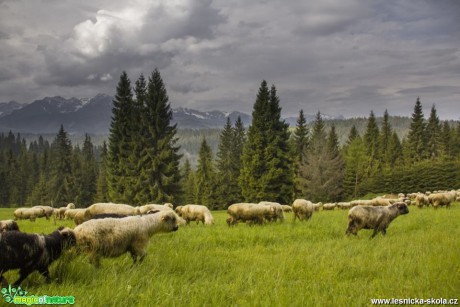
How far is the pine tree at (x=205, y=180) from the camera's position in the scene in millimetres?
71488

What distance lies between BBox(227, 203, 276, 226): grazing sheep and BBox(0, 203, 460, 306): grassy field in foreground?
322 inches

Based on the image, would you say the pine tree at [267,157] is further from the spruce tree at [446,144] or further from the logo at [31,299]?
the spruce tree at [446,144]

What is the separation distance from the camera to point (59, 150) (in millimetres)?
73062

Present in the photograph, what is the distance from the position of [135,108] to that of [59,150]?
32.9 m

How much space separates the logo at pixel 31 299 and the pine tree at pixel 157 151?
40.3m

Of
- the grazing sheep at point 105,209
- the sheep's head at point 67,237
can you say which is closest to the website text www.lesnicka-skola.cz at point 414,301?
the sheep's head at point 67,237

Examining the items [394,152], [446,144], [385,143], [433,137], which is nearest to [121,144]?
[394,152]

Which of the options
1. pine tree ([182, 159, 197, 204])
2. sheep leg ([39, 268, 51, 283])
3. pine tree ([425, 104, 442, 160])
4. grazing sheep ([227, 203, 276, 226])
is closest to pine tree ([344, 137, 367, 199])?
pine tree ([425, 104, 442, 160])

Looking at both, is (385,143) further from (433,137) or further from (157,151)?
(157,151)

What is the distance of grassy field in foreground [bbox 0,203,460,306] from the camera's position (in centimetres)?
545

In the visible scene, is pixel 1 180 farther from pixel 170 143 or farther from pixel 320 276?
pixel 320 276

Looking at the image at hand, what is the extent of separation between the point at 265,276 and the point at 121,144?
44.3 m

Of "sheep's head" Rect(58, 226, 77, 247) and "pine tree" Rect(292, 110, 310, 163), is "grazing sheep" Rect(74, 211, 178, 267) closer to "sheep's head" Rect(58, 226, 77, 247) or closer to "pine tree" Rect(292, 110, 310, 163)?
"sheep's head" Rect(58, 226, 77, 247)

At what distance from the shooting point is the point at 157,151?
47.4 m
